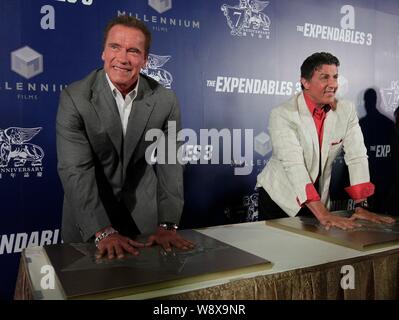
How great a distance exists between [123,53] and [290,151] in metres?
0.82

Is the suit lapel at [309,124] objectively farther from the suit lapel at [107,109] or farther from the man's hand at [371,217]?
the suit lapel at [107,109]

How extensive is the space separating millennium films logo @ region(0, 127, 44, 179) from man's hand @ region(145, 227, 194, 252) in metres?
1.32

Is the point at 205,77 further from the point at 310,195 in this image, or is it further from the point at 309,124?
the point at 310,195

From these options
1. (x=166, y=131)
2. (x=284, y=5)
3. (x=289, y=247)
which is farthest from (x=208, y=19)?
(x=289, y=247)

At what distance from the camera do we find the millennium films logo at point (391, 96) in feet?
12.4

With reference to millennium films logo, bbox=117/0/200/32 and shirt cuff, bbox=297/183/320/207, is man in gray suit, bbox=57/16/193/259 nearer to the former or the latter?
shirt cuff, bbox=297/183/320/207

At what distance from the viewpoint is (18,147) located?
2285 millimetres

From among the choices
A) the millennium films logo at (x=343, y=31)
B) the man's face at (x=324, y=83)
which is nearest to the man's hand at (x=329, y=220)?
the man's face at (x=324, y=83)

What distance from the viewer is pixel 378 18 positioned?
3.69 m

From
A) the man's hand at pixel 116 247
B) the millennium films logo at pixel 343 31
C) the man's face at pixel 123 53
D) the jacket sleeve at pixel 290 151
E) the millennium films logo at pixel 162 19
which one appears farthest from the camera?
the millennium films logo at pixel 343 31

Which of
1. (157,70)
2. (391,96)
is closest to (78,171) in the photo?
(157,70)

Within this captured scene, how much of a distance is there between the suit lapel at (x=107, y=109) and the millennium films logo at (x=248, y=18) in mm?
1712

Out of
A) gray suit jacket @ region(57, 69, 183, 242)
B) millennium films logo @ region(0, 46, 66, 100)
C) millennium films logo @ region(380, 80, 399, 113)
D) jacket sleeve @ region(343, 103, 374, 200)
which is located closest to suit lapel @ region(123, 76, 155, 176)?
gray suit jacket @ region(57, 69, 183, 242)
